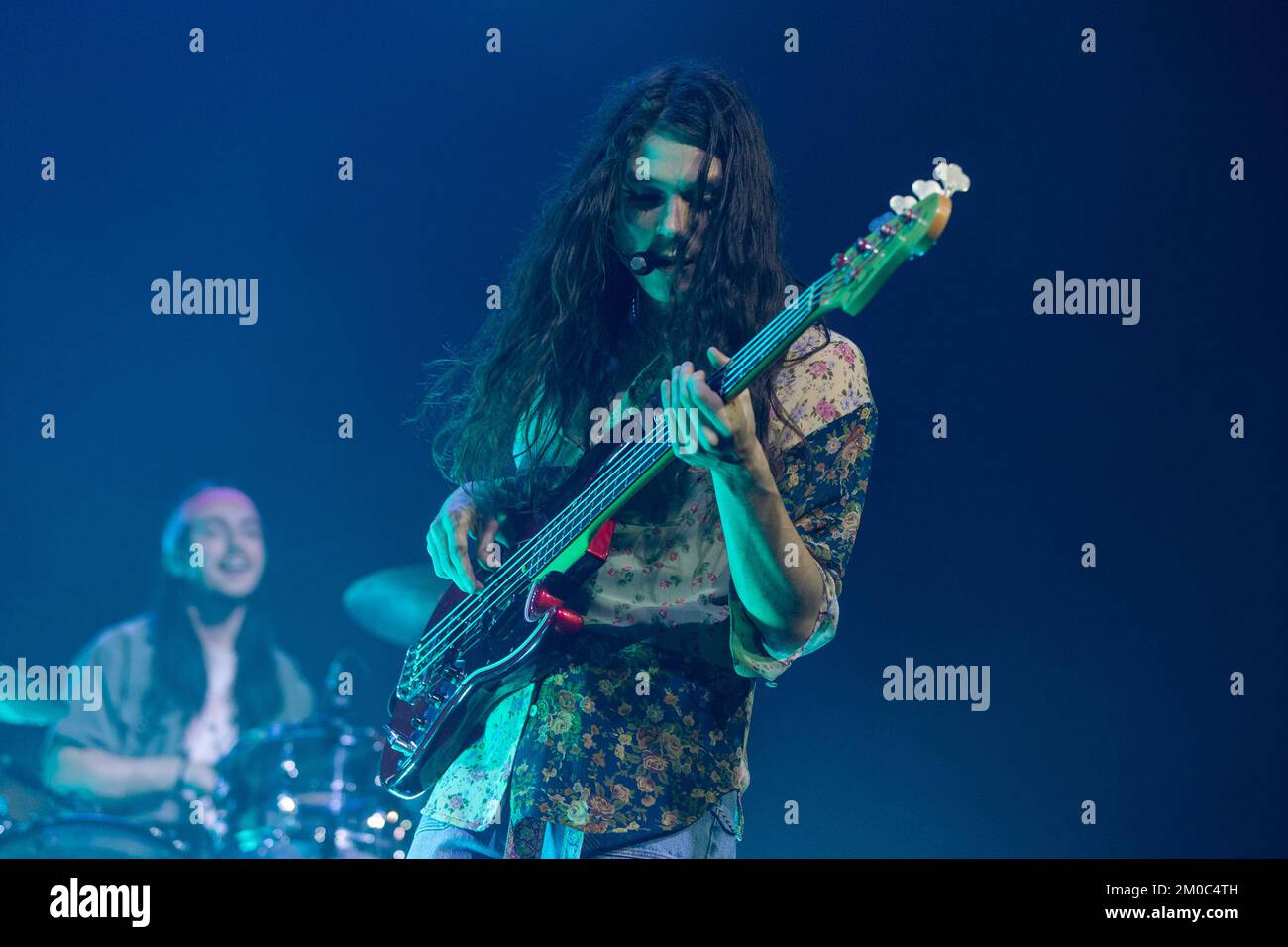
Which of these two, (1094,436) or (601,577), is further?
(1094,436)

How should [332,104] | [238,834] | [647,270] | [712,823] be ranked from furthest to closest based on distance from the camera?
1. [332,104]
2. [238,834]
3. [647,270]
4. [712,823]

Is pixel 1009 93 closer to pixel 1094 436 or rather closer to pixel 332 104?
pixel 1094 436

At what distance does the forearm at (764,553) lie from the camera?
4.67ft

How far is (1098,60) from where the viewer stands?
293 centimetres

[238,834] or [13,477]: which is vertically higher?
[13,477]

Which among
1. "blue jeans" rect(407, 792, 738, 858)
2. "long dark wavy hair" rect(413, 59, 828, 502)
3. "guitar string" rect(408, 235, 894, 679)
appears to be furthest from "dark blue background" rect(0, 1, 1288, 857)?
"blue jeans" rect(407, 792, 738, 858)

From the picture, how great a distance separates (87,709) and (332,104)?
5.17 feet

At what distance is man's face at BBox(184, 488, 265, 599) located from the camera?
3129 mm

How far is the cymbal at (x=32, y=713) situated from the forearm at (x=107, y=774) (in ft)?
0.26

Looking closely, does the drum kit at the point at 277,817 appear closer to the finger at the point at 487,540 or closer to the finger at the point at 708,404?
the finger at the point at 487,540

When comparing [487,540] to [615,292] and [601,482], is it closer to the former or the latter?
[601,482]

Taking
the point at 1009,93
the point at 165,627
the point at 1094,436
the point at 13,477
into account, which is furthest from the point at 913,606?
the point at 13,477

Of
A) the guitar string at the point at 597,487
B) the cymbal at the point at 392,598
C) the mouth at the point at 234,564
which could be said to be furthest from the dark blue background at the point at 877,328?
the guitar string at the point at 597,487

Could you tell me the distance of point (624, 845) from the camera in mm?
1513
